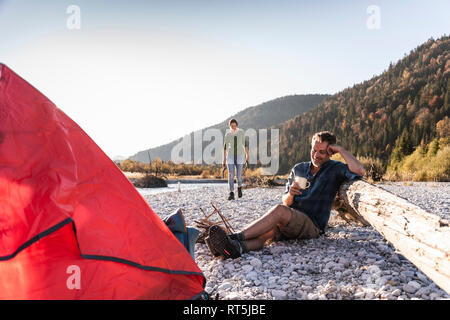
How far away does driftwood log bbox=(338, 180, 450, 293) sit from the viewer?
193 centimetres

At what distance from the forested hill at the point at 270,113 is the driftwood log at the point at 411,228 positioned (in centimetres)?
10364

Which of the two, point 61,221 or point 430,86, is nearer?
point 61,221

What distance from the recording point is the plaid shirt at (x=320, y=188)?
3611 millimetres

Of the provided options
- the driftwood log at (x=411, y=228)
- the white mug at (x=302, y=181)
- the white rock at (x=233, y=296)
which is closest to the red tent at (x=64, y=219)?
the white rock at (x=233, y=296)

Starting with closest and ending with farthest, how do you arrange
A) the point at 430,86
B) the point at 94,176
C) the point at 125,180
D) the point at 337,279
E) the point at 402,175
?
the point at 94,176 → the point at 125,180 → the point at 337,279 → the point at 402,175 → the point at 430,86

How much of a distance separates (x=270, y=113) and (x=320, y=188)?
11204 centimetres

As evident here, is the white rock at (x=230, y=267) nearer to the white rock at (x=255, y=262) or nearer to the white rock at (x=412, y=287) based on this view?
the white rock at (x=255, y=262)

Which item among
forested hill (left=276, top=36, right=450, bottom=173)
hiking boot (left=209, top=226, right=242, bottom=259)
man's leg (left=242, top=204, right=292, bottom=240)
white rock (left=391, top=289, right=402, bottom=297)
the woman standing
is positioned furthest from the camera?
forested hill (left=276, top=36, right=450, bottom=173)

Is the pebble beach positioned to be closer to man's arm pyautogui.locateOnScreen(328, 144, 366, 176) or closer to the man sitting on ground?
the man sitting on ground

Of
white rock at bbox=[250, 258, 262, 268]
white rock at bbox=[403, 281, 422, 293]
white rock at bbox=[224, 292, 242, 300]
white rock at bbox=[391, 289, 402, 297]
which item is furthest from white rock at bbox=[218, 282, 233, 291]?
white rock at bbox=[403, 281, 422, 293]

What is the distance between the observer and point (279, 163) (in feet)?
164

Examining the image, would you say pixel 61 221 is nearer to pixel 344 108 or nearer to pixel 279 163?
pixel 279 163

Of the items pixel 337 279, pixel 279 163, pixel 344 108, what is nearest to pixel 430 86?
pixel 344 108
